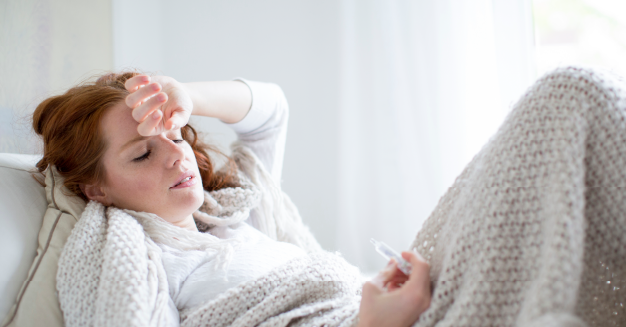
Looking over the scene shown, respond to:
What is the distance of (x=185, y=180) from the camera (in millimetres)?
847

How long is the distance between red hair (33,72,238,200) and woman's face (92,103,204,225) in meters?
0.02

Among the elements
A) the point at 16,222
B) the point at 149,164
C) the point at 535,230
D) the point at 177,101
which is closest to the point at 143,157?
the point at 149,164

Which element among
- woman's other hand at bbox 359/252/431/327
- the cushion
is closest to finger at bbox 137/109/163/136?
the cushion

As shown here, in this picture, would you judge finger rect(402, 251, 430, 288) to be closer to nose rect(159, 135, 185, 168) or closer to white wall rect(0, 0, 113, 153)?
nose rect(159, 135, 185, 168)

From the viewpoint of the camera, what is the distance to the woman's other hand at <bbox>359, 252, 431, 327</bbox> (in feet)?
1.75

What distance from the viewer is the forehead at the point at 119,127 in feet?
2.68

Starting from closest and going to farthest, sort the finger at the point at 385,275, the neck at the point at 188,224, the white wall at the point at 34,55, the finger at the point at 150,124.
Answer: the finger at the point at 385,275 < the finger at the point at 150,124 < the neck at the point at 188,224 < the white wall at the point at 34,55

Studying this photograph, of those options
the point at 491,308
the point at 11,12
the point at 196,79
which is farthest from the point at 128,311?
the point at 196,79

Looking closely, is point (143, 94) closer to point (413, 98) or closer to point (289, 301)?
point (289, 301)

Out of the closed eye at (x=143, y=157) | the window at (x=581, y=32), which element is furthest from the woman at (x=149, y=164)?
the window at (x=581, y=32)

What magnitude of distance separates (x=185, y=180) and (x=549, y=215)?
66 centimetres

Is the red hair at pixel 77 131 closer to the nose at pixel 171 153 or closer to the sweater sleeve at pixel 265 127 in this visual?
the nose at pixel 171 153

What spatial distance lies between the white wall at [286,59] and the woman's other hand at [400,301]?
118 cm

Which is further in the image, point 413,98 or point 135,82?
point 413,98
